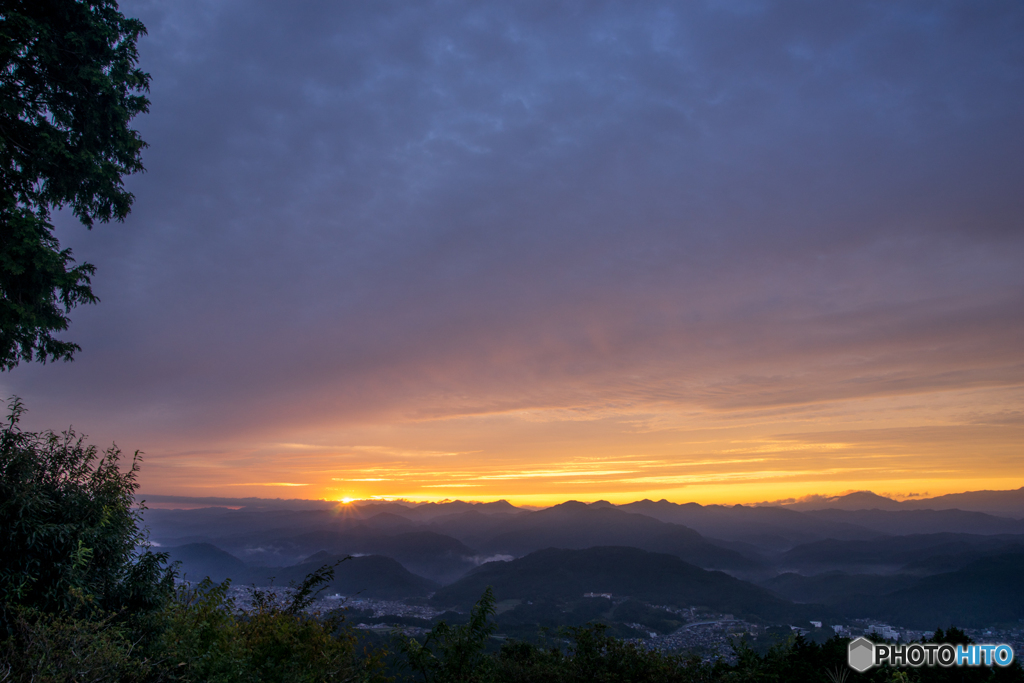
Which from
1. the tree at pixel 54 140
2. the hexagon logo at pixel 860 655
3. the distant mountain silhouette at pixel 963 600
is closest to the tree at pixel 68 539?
the tree at pixel 54 140

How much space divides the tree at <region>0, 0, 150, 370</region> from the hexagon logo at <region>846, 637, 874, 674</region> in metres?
23.1

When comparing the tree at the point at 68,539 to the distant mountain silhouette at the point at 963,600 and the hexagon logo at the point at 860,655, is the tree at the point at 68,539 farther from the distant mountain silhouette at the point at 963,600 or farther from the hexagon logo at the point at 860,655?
the distant mountain silhouette at the point at 963,600

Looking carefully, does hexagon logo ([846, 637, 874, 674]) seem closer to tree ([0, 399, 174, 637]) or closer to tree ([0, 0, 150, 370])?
tree ([0, 399, 174, 637])

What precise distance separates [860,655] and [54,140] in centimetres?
2584

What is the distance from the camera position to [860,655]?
12.4 meters

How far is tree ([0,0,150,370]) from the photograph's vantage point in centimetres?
1344

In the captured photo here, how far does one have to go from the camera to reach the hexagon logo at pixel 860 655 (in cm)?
1209

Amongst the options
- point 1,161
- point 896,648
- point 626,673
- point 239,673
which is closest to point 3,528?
point 239,673

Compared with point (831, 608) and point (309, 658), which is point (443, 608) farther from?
point (309, 658)

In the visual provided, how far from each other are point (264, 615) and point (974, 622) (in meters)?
217

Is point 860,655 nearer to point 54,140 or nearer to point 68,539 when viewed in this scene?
point 68,539

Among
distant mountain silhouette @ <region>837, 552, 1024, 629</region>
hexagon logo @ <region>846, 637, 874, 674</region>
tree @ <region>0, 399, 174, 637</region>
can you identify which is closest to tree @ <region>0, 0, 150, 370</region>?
tree @ <region>0, 399, 174, 637</region>

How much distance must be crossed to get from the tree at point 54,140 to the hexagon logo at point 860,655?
75.9ft

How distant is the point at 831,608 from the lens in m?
199
